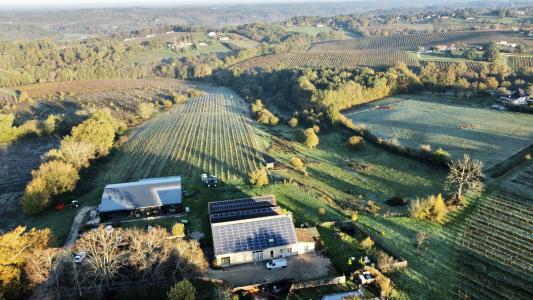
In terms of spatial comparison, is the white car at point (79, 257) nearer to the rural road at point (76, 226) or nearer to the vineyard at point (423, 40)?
the rural road at point (76, 226)

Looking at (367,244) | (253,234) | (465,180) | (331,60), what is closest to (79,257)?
(253,234)

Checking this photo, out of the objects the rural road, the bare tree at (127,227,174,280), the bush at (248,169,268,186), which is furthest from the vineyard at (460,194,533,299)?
the rural road

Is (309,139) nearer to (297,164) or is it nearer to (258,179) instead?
(297,164)

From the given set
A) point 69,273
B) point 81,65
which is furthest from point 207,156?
point 81,65

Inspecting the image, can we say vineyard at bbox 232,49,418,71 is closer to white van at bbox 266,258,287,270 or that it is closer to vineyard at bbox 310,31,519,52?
vineyard at bbox 310,31,519,52

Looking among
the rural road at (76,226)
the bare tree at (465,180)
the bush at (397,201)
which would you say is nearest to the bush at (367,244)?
the bush at (397,201)

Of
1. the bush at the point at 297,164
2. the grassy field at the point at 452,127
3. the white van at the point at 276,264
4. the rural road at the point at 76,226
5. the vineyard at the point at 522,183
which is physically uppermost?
the grassy field at the point at 452,127

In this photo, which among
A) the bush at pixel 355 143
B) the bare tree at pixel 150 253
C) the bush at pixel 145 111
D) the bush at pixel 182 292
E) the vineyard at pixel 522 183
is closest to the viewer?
the bush at pixel 182 292

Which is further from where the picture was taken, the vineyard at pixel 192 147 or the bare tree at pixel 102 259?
the vineyard at pixel 192 147
